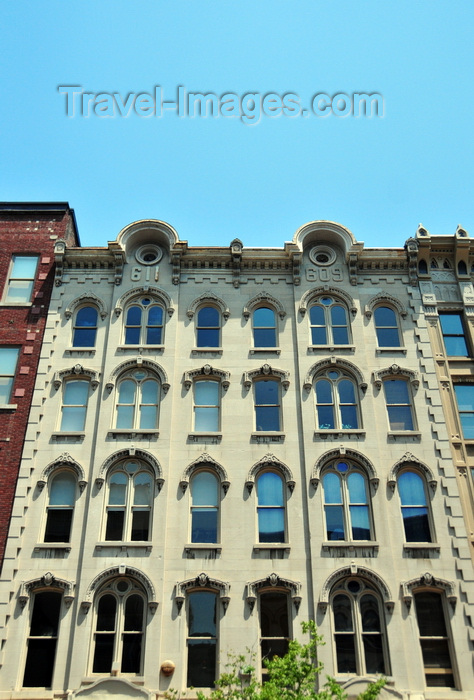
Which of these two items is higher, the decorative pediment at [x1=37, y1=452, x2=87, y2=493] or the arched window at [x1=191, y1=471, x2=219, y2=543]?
the decorative pediment at [x1=37, y1=452, x2=87, y2=493]

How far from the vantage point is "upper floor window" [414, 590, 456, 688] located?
19578 mm

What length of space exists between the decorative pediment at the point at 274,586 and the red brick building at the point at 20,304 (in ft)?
26.2

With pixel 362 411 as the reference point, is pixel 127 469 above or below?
below

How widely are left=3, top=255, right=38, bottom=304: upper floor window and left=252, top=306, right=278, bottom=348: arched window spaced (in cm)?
926

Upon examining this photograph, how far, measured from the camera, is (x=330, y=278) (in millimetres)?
27000

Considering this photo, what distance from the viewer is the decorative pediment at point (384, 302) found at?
1035 inches

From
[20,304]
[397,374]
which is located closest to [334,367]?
[397,374]

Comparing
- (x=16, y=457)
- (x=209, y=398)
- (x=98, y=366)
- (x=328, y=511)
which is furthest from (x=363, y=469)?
(x=16, y=457)

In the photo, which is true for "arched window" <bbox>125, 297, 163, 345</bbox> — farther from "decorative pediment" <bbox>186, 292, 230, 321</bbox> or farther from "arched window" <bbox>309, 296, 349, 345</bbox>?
"arched window" <bbox>309, 296, 349, 345</bbox>

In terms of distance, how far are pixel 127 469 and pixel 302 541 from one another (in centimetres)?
641

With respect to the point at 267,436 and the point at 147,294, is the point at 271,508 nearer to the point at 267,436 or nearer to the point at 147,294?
the point at 267,436

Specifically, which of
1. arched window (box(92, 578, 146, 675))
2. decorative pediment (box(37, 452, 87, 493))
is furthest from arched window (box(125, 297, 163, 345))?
arched window (box(92, 578, 146, 675))

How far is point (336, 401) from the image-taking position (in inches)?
949

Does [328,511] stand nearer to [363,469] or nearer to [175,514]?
[363,469]
